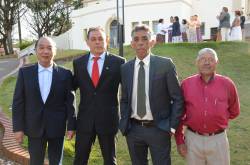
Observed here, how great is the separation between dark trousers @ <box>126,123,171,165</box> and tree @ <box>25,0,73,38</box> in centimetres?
4059

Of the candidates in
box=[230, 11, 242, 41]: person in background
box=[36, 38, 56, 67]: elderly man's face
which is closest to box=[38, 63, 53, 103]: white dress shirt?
box=[36, 38, 56, 67]: elderly man's face

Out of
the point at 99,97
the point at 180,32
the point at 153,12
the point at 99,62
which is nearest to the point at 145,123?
the point at 99,97

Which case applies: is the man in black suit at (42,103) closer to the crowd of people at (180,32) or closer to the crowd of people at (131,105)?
the crowd of people at (131,105)

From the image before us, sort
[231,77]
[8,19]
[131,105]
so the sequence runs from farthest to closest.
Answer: [8,19], [231,77], [131,105]

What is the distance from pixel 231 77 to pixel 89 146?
7.86m

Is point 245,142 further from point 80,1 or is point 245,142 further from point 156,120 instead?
point 80,1

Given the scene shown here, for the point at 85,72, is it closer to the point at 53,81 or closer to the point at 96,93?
the point at 96,93

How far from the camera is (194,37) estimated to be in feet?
64.2

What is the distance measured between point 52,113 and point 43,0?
40.4 m

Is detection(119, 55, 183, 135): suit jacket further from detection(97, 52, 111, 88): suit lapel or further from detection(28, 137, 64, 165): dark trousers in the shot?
detection(28, 137, 64, 165): dark trousers

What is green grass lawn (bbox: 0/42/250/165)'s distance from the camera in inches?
249

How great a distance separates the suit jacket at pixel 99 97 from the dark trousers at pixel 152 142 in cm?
41

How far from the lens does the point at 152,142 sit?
14.6 feet

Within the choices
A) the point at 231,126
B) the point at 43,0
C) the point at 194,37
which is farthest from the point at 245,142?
the point at 43,0
